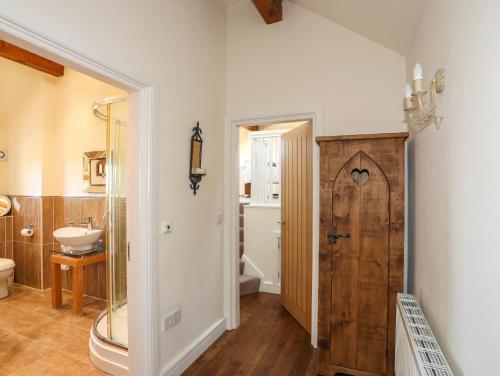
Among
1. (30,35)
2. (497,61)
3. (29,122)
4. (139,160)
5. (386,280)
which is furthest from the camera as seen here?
(29,122)

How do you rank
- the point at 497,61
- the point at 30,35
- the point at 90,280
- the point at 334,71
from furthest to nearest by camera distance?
the point at 90,280 → the point at 334,71 → the point at 30,35 → the point at 497,61

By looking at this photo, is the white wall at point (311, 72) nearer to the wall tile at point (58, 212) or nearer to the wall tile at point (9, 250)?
the wall tile at point (58, 212)

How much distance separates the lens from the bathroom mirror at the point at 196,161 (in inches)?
90.0

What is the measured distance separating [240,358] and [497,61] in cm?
245

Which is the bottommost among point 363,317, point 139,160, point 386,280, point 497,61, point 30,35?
point 363,317

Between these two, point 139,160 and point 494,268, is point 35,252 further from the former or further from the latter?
point 494,268

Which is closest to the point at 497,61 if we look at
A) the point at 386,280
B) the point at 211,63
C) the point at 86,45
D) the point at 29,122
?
the point at 386,280

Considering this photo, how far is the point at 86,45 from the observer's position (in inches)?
56.2

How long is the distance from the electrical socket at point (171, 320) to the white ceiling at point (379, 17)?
253 cm

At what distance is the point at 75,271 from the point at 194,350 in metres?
1.66

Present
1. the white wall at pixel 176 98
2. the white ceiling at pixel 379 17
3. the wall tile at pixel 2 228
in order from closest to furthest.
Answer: the white wall at pixel 176 98, the white ceiling at pixel 379 17, the wall tile at pixel 2 228

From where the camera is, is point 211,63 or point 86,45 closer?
point 86,45

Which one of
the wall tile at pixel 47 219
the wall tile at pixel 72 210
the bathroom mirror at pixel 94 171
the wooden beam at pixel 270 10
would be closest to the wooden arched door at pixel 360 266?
the wooden beam at pixel 270 10

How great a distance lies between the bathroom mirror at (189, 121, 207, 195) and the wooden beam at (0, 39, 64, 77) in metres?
2.27
